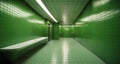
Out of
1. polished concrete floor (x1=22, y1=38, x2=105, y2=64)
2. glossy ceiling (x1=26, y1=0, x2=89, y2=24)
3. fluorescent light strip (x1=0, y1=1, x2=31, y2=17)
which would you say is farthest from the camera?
glossy ceiling (x1=26, y1=0, x2=89, y2=24)

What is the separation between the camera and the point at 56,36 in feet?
58.6

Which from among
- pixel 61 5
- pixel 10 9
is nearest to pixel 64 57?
pixel 10 9

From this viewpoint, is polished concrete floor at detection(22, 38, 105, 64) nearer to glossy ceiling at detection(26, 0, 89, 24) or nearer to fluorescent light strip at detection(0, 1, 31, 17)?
fluorescent light strip at detection(0, 1, 31, 17)

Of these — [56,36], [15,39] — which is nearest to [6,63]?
[15,39]

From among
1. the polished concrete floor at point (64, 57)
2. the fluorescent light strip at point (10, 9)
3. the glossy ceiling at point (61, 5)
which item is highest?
the glossy ceiling at point (61, 5)

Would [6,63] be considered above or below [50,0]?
below

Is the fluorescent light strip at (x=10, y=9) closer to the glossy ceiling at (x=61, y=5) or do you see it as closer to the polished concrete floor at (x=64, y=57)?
the glossy ceiling at (x=61, y=5)

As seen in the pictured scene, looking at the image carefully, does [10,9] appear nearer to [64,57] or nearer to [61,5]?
[64,57]

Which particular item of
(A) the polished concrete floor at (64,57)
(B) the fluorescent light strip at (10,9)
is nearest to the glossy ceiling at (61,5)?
(B) the fluorescent light strip at (10,9)

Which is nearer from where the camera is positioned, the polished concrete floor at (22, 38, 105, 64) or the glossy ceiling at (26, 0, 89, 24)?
the polished concrete floor at (22, 38, 105, 64)

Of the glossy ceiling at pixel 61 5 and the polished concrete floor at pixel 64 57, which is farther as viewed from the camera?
the glossy ceiling at pixel 61 5

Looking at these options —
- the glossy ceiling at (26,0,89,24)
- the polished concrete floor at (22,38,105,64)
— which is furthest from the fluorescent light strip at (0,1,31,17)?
the polished concrete floor at (22,38,105,64)

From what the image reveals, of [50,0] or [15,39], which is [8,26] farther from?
[50,0]

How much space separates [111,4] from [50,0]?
3296mm
